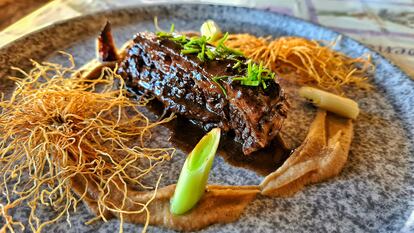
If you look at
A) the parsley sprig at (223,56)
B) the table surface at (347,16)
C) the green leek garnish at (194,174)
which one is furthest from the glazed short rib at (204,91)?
the table surface at (347,16)

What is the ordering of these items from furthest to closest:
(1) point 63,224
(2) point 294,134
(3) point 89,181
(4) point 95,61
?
1. (4) point 95,61
2. (2) point 294,134
3. (3) point 89,181
4. (1) point 63,224

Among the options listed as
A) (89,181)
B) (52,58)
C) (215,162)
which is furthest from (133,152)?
(52,58)

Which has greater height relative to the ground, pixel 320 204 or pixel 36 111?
pixel 36 111

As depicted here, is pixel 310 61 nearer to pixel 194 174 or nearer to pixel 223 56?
pixel 223 56

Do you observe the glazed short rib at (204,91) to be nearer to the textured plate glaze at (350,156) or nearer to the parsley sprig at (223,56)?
the parsley sprig at (223,56)

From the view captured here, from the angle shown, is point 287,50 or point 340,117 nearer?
point 340,117

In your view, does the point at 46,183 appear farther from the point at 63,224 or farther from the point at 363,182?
the point at 363,182

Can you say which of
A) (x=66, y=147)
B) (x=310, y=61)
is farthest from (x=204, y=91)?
(x=310, y=61)

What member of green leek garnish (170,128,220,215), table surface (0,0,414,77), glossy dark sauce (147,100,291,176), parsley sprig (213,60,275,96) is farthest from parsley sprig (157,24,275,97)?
table surface (0,0,414,77)
